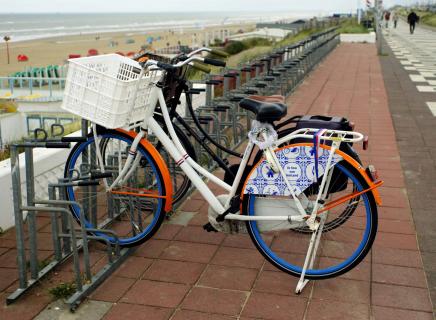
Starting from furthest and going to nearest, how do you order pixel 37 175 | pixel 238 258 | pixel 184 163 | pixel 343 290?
pixel 37 175 < pixel 238 258 < pixel 184 163 < pixel 343 290

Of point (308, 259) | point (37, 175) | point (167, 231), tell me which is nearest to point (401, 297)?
point (308, 259)

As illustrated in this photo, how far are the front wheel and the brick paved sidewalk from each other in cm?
13

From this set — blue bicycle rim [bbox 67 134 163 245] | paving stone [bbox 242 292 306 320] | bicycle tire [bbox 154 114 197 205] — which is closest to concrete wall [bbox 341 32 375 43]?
bicycle tire [bbox 154 114 197 205]

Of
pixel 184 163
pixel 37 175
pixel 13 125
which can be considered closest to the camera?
pixel 184 163

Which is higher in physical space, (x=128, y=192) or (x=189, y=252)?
(x=128, y=192)

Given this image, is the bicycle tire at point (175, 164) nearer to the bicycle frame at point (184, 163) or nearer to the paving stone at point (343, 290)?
the bicycle frame at point (184, 163)

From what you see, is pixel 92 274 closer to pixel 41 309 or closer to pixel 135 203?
pixel 41 309

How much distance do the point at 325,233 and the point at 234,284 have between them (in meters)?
0.86

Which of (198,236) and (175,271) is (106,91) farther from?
(198,236)

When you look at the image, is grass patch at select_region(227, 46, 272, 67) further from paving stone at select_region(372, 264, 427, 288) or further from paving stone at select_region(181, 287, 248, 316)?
paving stone at select_region(181, 287, 248, 316)

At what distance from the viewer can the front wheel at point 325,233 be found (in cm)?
308

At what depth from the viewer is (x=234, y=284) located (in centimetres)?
329

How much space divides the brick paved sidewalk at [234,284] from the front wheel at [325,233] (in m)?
0.13

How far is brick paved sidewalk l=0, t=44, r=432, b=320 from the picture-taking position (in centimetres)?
300
